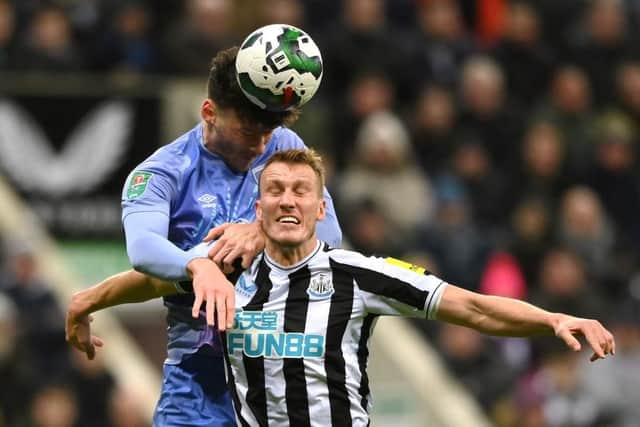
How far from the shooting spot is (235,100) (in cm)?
600

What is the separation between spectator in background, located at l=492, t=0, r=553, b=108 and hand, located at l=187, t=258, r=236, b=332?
9.18 metres

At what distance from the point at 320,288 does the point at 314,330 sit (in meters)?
0.17

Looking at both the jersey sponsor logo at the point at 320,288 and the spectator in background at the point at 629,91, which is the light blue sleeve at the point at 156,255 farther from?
the spectator in background at the point at 629,91

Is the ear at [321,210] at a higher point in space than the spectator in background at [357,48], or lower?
lower

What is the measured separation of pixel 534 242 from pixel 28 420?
448cm

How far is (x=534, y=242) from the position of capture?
12.9m

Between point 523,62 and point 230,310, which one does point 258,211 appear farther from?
point 523,62

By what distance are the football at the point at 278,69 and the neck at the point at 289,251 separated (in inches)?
20.6

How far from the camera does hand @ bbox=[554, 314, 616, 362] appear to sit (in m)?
5.29

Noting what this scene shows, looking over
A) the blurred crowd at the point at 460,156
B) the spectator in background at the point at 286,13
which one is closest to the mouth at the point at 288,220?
the blurred crowd at the point at 460,156

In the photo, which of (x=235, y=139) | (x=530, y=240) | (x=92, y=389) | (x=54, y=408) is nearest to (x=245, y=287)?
(x=235, y=139)

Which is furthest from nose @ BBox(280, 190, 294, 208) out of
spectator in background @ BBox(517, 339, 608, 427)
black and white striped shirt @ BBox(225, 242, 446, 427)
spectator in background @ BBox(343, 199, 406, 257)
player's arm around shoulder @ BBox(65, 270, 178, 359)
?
spectator in background @ BBox(517, 339, 608, 427)

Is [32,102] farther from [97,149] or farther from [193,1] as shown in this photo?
[193,1]

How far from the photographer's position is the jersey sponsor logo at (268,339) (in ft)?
18.8
